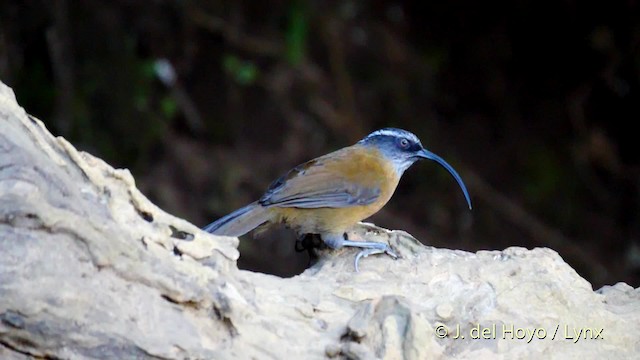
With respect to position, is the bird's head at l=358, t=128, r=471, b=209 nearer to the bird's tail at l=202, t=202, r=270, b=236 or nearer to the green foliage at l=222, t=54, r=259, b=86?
the bird's tail at l=202, t=202, r=270, b=236

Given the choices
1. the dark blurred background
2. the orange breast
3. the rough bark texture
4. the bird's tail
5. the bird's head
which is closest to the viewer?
the rough bark texture

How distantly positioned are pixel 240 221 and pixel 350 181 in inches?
24.9

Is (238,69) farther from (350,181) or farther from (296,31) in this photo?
(350,181)

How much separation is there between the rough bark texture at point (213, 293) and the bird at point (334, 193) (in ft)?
1.57

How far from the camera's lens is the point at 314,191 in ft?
15.5

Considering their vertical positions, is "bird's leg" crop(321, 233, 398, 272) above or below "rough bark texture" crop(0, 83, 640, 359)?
above

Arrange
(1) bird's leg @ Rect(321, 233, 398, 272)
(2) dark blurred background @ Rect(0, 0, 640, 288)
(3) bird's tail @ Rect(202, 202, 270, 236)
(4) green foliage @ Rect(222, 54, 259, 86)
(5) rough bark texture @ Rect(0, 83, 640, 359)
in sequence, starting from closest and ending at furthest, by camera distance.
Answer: (5) rough bark texture @ Rect(0, 83, 640, 359)
(1) bird's leg @ Rect(321, 233, 398, 272)
(3) bird's tail @ Rect(202, 202, 270, 236)
(2) dark blurred background @ Rect(0, 0, 640, 288)
(4) green foliage @ Rect(222, 54, 259, 86)

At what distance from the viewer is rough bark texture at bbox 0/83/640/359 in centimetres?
294

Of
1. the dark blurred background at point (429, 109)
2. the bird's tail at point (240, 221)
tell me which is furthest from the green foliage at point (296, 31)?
the bird's tail at point (240, 221)

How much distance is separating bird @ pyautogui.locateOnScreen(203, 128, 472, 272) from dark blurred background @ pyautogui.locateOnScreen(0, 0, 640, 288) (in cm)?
314

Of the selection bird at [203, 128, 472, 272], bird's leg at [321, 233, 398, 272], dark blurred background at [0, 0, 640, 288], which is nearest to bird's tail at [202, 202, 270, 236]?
bird at [203, 128, 472, 272]

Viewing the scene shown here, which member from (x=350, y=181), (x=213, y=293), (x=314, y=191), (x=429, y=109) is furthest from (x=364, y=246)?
(x=429, y=109)

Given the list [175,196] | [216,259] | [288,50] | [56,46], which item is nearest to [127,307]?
[216,259]

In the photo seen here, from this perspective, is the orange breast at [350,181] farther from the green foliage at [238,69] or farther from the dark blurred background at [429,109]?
the green foliage at [238,69]
